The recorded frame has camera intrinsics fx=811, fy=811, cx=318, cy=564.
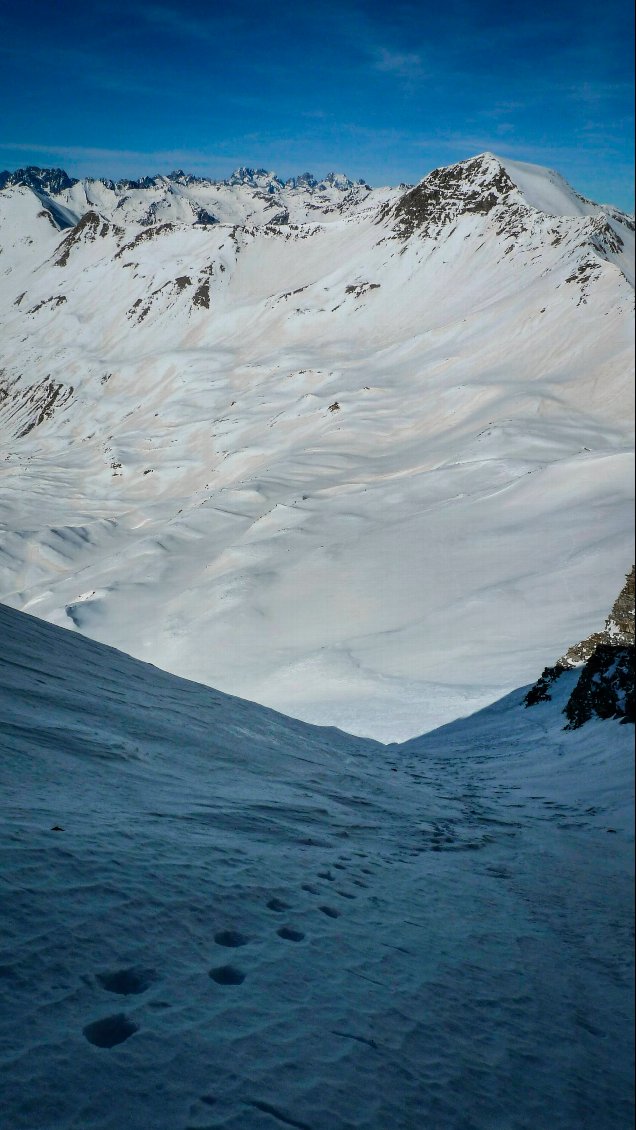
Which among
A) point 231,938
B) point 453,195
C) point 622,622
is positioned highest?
point 453,195

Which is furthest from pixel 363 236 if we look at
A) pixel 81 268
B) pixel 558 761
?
pixel 558 761

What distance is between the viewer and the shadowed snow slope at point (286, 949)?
250cm

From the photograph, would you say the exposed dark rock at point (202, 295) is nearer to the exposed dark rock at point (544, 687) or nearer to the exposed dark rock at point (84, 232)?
the exposed dark rock at point (84, 232)

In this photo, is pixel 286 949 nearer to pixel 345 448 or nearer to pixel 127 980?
pixel 127 980

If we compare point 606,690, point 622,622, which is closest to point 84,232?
point 622,622

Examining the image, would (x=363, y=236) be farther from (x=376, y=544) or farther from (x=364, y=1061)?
(x=364, y=1061)

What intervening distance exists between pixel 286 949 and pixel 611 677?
576 cm

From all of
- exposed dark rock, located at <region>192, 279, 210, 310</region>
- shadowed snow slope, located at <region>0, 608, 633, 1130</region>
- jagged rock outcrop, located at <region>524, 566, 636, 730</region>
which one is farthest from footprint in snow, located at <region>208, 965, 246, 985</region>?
exposed dark rock, located at <region>192, 279, 210, 310</region>

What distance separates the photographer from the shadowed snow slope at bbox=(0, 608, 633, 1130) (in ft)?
8.21

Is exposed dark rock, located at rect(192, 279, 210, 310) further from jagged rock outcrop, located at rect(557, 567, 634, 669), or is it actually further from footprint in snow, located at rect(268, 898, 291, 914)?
footprint in snow, located at rect(268, 898, 291, 914)

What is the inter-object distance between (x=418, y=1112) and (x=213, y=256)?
344ft

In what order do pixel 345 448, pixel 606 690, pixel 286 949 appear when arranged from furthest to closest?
pixel 345 448 < pixel 606 690 < pixel 286 949

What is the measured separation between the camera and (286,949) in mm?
3340

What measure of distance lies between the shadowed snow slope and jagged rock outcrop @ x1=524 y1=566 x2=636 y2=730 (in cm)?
169
